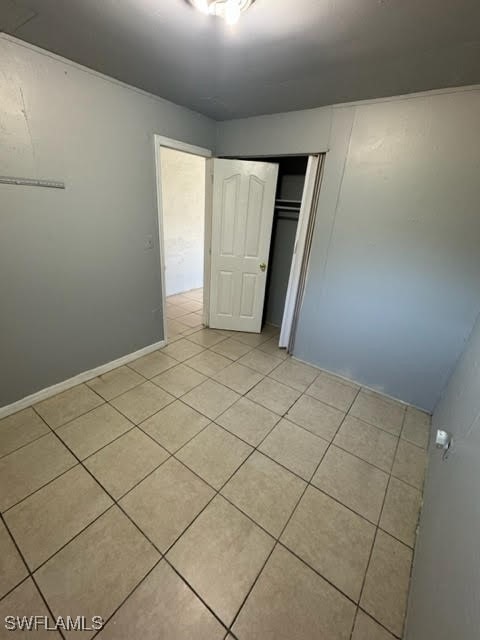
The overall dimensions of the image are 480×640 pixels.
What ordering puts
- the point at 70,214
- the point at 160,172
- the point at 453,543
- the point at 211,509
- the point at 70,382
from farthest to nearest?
1. the point at 160,172
2. the point at 70,382
3. the point at 70,214
4. the point at 211,509
5. the point at 453,543

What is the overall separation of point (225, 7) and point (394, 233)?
1.74 metres

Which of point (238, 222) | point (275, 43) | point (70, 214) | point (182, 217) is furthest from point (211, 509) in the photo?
point (182, 217)

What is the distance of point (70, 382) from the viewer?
2.18 m

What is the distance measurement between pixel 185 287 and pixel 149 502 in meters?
3.88

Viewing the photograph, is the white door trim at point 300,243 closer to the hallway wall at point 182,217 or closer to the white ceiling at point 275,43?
the white ceiling at point 275,43

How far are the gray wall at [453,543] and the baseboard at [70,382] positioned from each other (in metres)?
2.49

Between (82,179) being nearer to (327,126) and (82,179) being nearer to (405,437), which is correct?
(327,126)

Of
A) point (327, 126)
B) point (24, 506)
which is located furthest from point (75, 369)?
point (327, 126)

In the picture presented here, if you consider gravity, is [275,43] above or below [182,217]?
above

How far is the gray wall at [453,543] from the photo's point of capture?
2.19 feet

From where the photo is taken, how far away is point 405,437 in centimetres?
195

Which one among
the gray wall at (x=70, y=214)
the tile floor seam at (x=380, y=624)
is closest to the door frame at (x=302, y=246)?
the gray wall at (x=70, y=214)

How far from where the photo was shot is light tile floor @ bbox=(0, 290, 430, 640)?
3.38ft

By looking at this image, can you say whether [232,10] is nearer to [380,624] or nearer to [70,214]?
[70,214]
